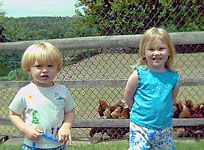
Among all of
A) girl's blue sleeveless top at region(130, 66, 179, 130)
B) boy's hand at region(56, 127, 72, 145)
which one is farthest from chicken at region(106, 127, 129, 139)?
boy's hand at region(56, 127, 72, 145)

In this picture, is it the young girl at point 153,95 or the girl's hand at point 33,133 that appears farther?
the young girl at point 153,95

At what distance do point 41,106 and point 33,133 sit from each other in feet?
0.59

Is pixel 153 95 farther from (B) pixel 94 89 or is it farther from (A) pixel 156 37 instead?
(B) pixel 94 89

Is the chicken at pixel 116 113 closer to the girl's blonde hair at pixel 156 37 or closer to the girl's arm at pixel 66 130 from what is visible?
the girl's blonde hair at pixel 156 37

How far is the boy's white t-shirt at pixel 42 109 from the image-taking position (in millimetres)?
2381

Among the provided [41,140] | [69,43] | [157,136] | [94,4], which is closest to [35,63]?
[41,140]

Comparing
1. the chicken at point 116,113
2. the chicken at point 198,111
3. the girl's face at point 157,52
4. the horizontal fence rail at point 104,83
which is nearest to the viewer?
the girl's face at point 157,52

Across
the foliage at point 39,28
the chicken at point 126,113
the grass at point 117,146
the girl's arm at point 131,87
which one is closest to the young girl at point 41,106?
the girl's arm at point 131,87

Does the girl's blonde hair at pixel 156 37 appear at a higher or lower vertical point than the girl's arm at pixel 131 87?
higher

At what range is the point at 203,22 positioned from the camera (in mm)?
6031

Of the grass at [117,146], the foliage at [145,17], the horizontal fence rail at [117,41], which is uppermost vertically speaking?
the foliage at [145,17]

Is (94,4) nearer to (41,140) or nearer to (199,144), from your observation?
(199,144)

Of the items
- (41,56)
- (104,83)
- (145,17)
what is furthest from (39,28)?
(41,56)

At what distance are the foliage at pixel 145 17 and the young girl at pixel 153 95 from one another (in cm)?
273
